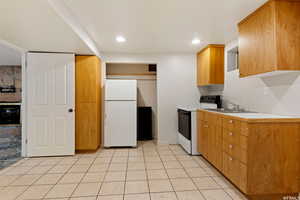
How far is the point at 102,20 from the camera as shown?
7.78 feet

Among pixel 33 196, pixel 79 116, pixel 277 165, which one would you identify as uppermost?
pixel 79 116

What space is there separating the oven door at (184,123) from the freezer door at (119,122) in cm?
108

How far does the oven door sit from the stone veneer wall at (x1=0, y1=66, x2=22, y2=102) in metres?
5.55

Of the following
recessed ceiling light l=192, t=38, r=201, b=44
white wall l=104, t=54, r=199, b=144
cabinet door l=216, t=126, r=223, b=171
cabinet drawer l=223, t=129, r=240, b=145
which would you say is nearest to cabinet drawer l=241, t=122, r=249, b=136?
cabinet drawer l=223, t=129, r=240, b=145

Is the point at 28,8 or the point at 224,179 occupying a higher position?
the point at 28,8

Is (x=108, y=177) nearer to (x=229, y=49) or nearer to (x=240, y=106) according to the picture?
(x=240, y=106)

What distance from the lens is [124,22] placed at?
8.00ft

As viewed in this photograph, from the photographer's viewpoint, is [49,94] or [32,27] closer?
[32,27]

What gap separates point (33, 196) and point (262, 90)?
3369 mm

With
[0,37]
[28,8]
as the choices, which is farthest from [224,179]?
[0,37]

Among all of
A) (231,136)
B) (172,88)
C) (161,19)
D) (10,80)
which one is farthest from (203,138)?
(10,80)

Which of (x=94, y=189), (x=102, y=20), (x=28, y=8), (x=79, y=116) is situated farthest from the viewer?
(x=79, y=116)

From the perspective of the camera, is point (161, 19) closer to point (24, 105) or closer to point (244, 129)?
point (244, 129)

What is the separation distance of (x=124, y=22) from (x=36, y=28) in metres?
1.16
